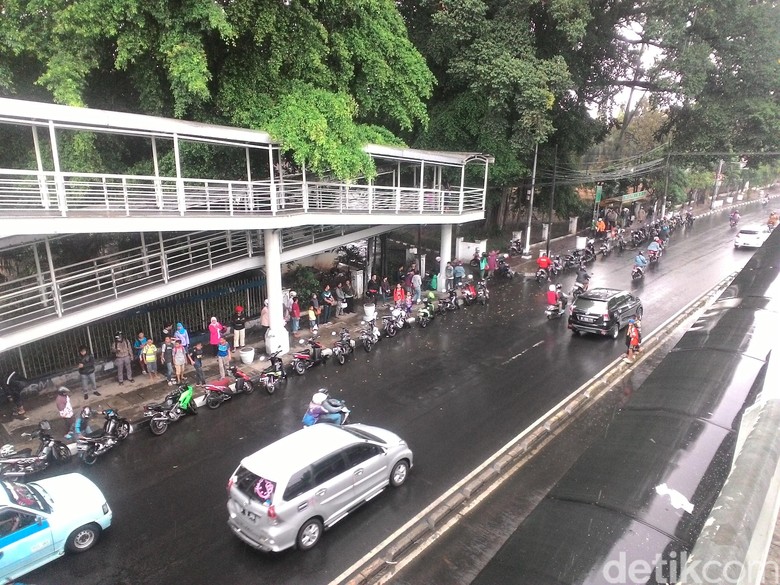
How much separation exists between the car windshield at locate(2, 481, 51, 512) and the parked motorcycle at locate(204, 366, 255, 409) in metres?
4.57

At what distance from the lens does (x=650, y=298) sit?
21625 millimetres

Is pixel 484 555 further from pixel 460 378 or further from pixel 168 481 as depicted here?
pixel 460 378

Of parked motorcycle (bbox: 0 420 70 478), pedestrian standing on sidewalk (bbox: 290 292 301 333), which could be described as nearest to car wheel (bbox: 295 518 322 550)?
parked motorcycle (bbox: 0 420 70 478)

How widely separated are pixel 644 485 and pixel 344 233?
15.9m

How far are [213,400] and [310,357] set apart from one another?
3301 mm

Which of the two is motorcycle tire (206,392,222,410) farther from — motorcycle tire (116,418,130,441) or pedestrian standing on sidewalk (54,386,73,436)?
pedestrian standing on sidewalk (54,386,73,436)

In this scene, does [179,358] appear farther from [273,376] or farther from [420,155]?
[420,155]

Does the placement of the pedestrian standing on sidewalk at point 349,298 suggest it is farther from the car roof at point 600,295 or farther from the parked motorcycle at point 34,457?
the parked motorcycle at point 34,457

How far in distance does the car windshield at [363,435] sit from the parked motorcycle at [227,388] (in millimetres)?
4440

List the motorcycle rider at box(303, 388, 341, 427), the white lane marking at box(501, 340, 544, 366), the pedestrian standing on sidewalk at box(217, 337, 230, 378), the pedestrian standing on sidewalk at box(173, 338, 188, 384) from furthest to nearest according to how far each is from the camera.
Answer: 1. the white lane marking at box(501, 340, 544, 366)
2. the pedestrian standing on sidewalk at box(217, 337, 230, 378)
3. the pedestrian standing on sidewalk at box(173, 338, 188, 384)
4. the motorcycle rider at box(303, 388, 341, 427)

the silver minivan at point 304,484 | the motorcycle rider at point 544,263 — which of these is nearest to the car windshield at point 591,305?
the motorcycle rider at point 544,263

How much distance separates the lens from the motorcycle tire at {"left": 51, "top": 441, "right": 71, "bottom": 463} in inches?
398

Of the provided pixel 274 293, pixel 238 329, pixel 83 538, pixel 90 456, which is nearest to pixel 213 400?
→ pixel 90 456

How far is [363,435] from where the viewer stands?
30.6 ft
